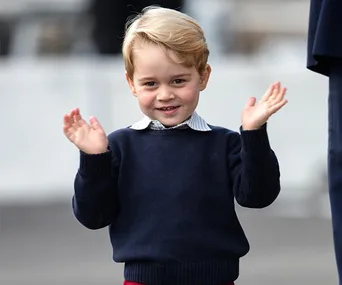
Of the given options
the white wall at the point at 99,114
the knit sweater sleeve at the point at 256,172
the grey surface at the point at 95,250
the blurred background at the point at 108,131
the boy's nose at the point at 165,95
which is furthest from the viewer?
the white wall at the point at 99,114

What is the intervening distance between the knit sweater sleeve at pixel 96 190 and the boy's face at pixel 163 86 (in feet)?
0.65

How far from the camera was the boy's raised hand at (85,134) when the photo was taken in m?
3.74

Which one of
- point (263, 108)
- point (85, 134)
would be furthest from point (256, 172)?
point (85, 134)

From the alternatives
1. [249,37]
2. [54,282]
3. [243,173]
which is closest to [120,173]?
[243,173]

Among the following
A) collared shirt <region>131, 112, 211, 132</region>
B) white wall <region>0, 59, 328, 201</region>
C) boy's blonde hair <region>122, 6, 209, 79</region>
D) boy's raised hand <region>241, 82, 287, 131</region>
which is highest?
boy's blonde hair <region>122, 6, 209, 79</region>

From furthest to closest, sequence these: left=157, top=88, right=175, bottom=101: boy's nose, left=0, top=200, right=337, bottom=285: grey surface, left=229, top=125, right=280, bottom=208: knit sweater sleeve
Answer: left=0, top=200, right=337, bottom=285: grey surface, left=157, top=88, right=175, bottom=101: boy's nose, left=229, top=125, right=280, bottom=208: knit sweater sleeve

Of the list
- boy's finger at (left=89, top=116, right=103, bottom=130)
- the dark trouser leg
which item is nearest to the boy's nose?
boy's finger at (left=89, top=116, right=103, bottom=130)

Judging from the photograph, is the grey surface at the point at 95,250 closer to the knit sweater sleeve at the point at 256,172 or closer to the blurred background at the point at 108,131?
the blurred background at the point at 108,131

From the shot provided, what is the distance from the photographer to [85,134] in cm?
379

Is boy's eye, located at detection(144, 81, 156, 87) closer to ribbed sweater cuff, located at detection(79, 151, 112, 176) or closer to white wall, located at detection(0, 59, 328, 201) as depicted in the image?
ribbed sweater cuff, located at detection(79, 151, 112, 176)

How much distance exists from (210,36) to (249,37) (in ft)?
10.8

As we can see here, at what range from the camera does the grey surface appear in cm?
849

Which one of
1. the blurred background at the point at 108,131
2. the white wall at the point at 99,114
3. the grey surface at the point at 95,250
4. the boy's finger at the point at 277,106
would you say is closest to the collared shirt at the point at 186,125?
the boy's finger at the point at 277,106

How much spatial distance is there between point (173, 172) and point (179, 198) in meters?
0.08
